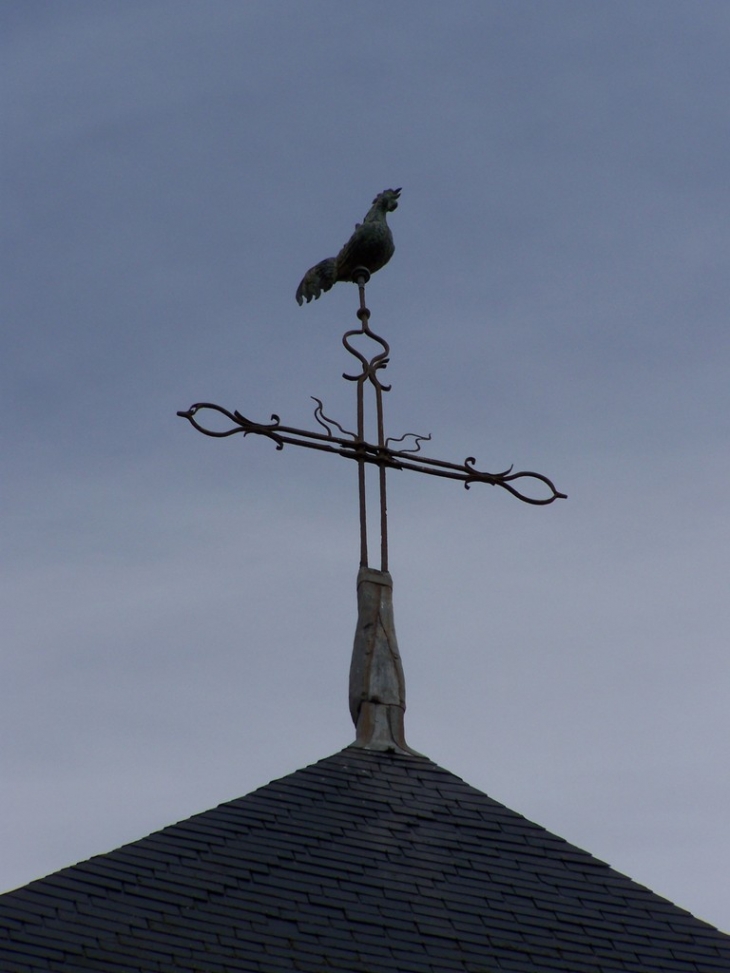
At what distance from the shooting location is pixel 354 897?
7.57m

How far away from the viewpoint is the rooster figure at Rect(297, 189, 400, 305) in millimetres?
10289

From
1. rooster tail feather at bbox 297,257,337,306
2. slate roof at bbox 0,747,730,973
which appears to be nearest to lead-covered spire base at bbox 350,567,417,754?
slate roof at bbox 0,747,730,973

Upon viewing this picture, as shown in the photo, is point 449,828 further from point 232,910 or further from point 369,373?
point 369,373

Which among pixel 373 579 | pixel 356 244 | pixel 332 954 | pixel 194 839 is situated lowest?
pixel 332 954

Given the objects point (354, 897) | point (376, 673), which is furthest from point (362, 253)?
point (354, 897)

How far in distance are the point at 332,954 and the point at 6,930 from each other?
117 centimetres

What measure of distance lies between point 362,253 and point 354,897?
392cm

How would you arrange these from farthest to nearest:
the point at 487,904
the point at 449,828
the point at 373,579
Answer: the point at 373,579 < the point at 449,828 < the point at 487,904

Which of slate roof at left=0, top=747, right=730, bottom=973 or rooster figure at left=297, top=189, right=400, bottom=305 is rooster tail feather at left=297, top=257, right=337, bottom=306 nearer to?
rooster figure at left=297, top=189, right=400, bottom=305

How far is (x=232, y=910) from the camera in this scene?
7.35 meters

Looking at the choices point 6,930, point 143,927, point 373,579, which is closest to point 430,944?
point 143,927

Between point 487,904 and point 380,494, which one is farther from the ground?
point 380,494

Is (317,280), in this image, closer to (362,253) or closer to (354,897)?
(362,253)

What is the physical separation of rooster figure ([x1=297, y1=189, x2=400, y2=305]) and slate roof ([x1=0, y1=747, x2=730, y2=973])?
2772 millimetres
